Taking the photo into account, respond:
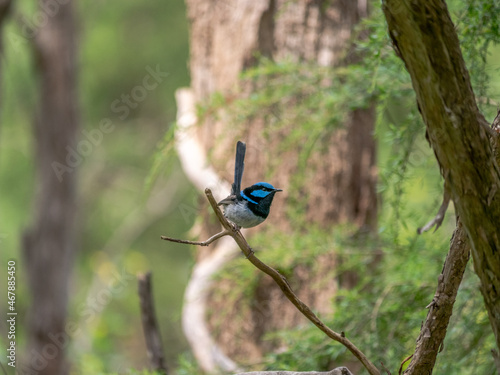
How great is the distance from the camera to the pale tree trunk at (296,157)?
396cm

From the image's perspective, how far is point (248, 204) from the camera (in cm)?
170

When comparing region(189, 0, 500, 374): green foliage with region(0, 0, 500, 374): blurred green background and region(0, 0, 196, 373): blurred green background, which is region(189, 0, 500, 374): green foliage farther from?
region(0, 0, 196, 373): blurred green background

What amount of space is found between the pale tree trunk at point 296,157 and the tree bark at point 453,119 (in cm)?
263

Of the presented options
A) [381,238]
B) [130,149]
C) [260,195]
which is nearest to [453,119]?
[260,195]

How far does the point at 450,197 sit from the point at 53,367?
693 cm

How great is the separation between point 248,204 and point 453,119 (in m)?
0.68

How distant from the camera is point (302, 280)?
397 cm

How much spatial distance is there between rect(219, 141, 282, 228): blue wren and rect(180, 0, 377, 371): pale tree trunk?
2.11 metres

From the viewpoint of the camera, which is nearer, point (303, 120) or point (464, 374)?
point (464, 374)

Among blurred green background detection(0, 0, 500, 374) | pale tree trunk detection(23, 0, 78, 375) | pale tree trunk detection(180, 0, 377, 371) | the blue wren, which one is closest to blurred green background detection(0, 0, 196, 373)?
blurred green background detection(0, 0, 500, 374)

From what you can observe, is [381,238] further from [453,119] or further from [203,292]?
[453,119]

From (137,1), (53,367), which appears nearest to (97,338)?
(53,367)

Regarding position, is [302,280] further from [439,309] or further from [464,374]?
[439,309]

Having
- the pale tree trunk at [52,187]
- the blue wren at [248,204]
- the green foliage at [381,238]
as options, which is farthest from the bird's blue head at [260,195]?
the pale tree trunk at [52,187]
